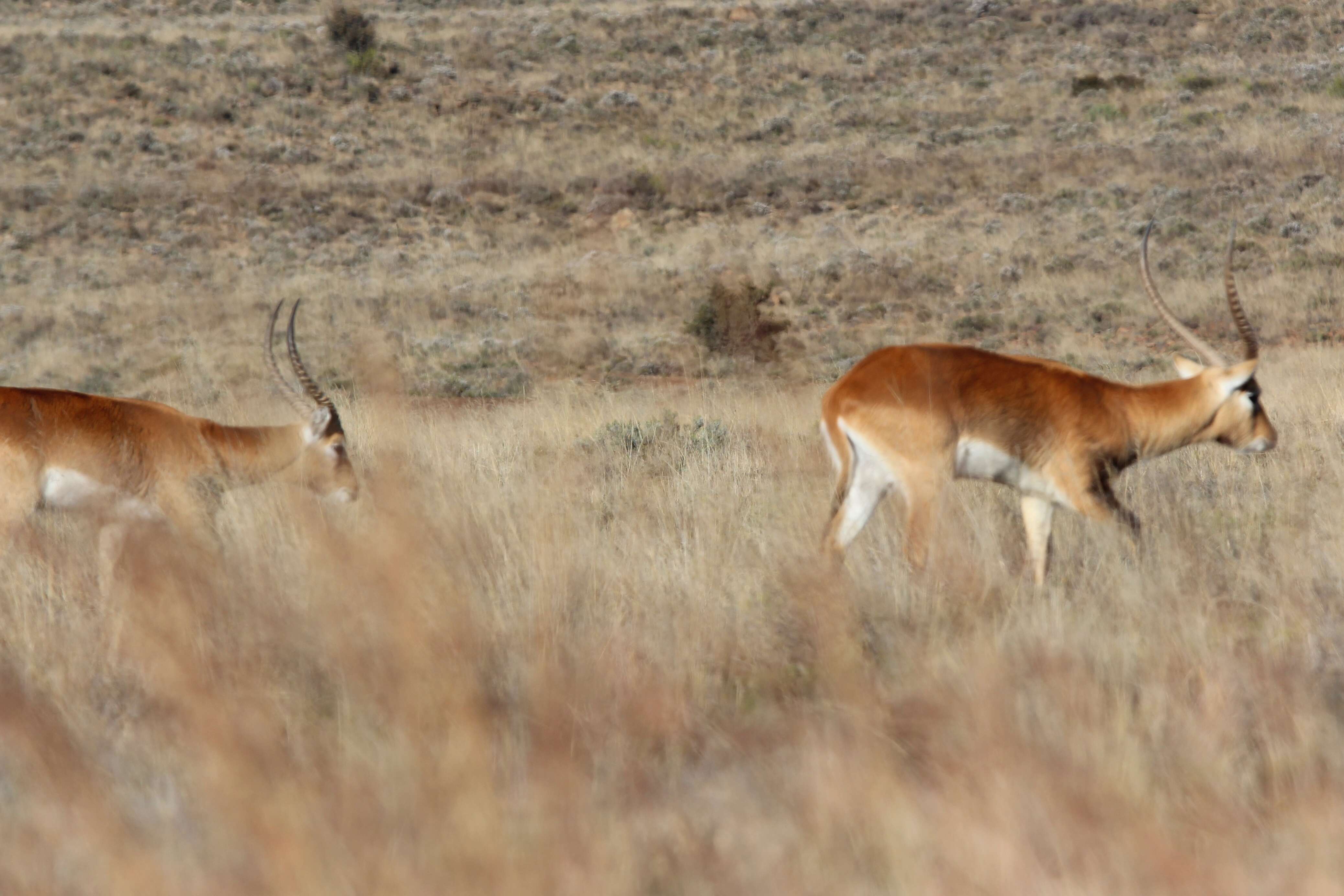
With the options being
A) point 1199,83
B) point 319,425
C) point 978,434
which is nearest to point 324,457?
point 319,425

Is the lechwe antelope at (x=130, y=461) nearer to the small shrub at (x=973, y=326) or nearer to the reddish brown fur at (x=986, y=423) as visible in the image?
the reddish brown fur at (x=986, y=423)

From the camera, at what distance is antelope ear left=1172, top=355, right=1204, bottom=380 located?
21.1 feet

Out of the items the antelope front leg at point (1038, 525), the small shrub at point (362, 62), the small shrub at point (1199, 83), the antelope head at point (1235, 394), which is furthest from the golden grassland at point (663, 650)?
the small shrub at point (362, 62)

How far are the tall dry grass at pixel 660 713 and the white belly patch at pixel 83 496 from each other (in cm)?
23

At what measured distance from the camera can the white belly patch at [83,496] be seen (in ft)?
19.3

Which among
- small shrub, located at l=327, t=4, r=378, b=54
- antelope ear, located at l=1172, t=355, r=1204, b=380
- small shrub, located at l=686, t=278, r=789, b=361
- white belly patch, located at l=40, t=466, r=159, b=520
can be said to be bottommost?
small shrub, located at l=686, t=278, r=789, b=361

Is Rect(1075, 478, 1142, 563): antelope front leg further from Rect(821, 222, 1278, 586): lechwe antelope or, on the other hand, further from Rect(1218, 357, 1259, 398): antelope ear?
Rect(1218, 357, 1259, 398): antelope ear

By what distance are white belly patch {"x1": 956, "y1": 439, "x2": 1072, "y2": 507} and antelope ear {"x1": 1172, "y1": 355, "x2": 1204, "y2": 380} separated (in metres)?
1.28

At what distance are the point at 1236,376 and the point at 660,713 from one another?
4018mm

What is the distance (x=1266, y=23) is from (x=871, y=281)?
99.0 ft

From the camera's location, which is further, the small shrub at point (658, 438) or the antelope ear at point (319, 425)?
the small shrub at point (658, 438)

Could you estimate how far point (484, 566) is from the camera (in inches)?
208

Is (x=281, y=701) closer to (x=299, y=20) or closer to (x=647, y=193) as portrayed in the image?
(x=647, y=193)

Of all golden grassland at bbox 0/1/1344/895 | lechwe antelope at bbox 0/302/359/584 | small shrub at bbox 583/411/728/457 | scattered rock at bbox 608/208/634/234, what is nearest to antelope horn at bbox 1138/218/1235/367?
golden grassland at bbox 0/1/1344/895
